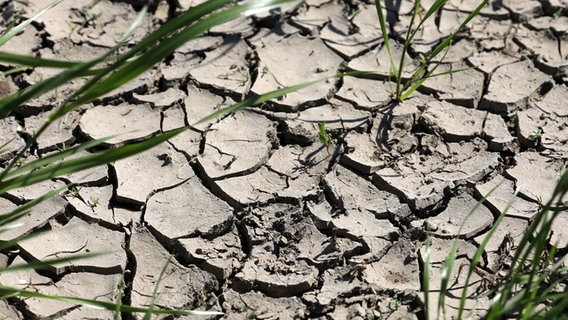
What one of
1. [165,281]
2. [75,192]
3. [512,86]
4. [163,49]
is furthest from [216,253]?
[512,86]

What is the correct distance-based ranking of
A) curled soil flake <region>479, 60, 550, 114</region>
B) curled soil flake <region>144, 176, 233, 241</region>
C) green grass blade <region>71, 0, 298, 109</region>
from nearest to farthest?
green grass blade <region>71, 0, 298, 109</region>, curled soil flake <region>144, 176, 233, 241</region>, curled soil flake <region>479, 60, 550, 114</region>

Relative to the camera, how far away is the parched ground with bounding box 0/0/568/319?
2.28m

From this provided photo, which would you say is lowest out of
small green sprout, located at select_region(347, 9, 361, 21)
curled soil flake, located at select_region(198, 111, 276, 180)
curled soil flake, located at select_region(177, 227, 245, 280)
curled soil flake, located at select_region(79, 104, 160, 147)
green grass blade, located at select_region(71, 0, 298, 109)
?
curled soil flake, located at select_region(177, 227, 245, 280)

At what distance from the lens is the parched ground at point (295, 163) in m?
2.28

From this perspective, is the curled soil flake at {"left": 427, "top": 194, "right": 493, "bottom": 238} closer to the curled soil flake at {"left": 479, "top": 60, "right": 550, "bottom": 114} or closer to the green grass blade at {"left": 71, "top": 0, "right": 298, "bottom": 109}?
the curled soil flake at {"left": 479, "top": 60, "right": 550, "bottom": 114}

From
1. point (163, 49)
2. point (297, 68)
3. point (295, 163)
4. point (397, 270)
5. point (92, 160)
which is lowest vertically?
point (397, 270)

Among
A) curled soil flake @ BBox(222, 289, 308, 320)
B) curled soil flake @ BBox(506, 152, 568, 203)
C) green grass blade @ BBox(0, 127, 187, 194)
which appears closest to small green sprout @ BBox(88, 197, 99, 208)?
curled soil flake @ BBox(222, 289, 308, 320)

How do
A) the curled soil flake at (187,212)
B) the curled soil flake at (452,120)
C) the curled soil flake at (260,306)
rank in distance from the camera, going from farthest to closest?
the curled soil flake at (452,120)
the curled soil flake at (187,212)
the curled soil flake at (260,306)

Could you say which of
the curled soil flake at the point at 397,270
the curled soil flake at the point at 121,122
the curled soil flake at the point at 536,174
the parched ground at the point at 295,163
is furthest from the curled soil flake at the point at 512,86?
the curled soil flake at the point at 121,122

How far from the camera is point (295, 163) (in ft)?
8.74

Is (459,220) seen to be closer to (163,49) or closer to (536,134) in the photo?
(536,134)

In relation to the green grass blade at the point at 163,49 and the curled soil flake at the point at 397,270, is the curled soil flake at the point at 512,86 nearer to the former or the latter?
the curled soil flake at the point at 397,270

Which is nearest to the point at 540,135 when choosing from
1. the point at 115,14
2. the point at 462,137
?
the point at 462,137

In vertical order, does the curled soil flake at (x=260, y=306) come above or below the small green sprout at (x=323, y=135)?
below
